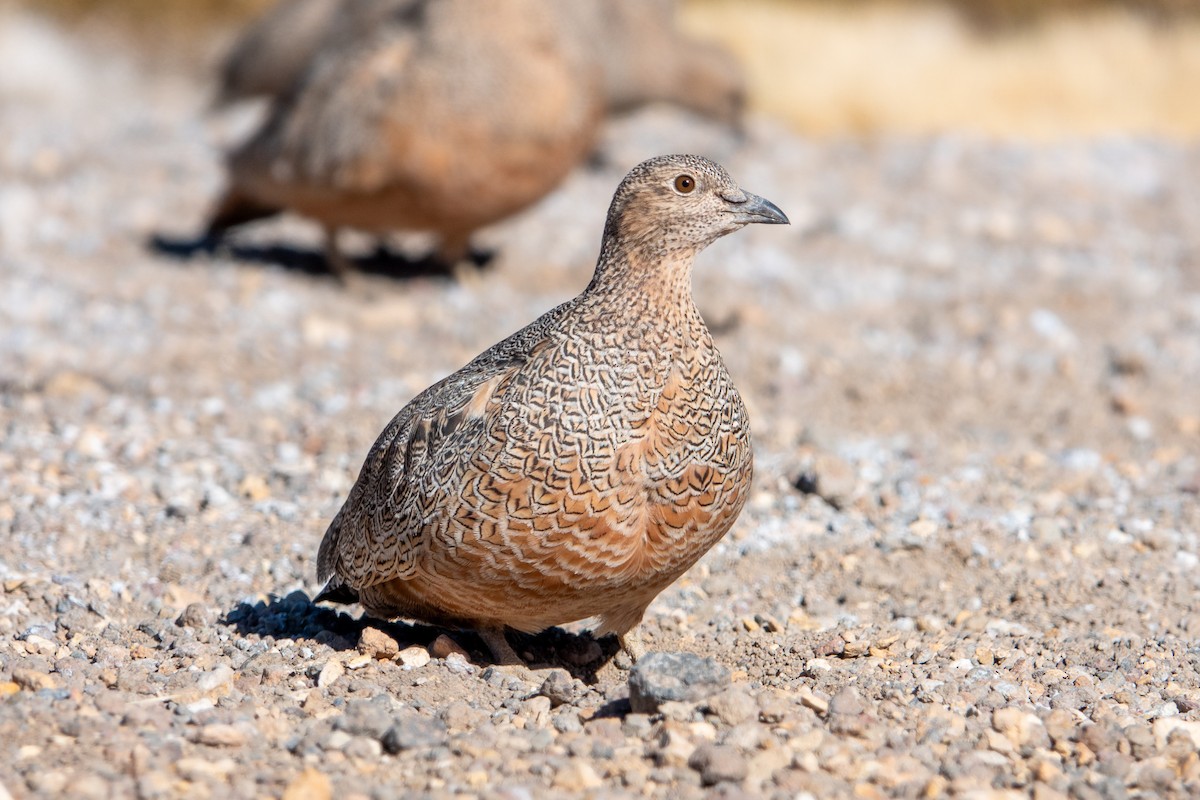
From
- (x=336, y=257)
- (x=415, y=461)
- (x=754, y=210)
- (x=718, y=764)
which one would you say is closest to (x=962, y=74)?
(x=336, y=257)

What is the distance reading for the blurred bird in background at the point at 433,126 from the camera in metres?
10.6

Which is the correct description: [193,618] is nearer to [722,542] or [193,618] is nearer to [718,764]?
[718,764]

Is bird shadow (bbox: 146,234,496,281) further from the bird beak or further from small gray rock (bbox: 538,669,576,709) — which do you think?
small gray rock (bbox: 538,669,576,709)

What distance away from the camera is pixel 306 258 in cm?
1258

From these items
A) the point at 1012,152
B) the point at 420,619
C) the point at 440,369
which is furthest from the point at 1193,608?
the point at 1012,152

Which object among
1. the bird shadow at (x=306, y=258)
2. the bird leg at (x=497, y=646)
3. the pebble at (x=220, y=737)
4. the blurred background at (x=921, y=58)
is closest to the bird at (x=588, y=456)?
the bird leg at (x=497, y=646)

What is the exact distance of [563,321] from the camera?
205 inches

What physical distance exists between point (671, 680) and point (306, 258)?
8.62 metres

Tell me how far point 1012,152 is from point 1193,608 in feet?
35.9

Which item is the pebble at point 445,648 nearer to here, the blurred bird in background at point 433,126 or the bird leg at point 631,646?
the bird leg at point 631,646

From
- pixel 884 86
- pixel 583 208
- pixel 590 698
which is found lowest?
pixel 590 698

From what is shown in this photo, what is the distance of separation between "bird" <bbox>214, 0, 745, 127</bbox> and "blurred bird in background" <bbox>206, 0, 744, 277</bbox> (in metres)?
3.15

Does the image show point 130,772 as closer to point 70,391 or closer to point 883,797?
point 883,797

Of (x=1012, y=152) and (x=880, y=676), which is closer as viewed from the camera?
(x=880, y=676)
